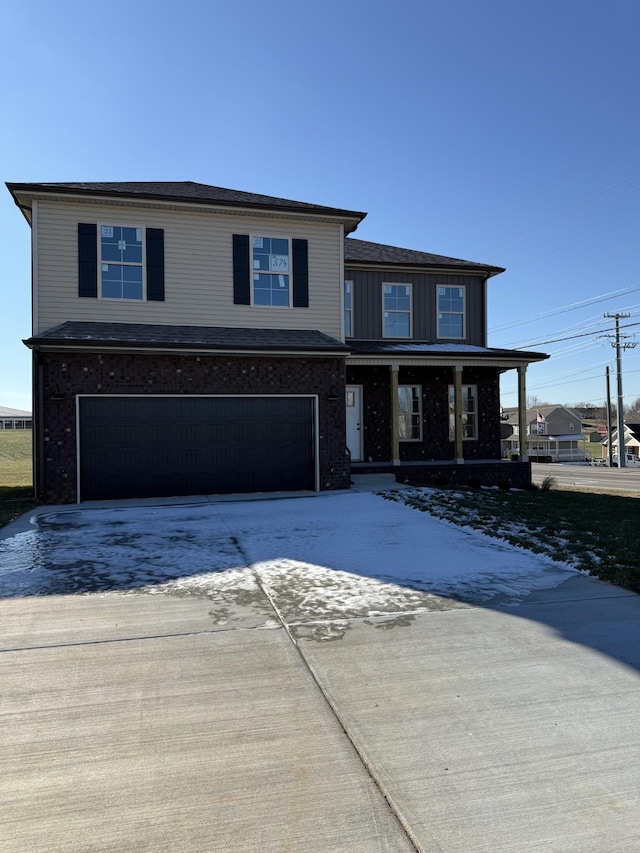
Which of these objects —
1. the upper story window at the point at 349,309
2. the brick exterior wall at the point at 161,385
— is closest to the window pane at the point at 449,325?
the upper story window at the point at 349,309

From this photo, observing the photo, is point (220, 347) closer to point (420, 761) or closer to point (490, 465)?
point (490, 465)

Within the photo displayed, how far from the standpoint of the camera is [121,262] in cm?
1223

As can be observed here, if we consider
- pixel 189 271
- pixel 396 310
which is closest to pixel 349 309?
pixel 396 310

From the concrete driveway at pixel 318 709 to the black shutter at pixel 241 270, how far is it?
7938mm

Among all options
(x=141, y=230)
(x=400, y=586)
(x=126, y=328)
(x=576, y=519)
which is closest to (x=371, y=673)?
(x=400, y=586)

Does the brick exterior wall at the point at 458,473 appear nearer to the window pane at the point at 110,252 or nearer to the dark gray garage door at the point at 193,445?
the dark gray garage door at the point at 193,445

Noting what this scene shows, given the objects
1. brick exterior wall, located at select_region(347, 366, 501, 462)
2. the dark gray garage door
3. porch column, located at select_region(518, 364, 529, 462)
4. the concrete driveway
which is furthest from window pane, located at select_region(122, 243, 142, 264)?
porch column, located at select_region(518, 364, 529, 462)

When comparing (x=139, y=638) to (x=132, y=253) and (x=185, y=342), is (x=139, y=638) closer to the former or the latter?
(x=185, y=342)

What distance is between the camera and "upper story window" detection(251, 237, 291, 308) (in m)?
13.0

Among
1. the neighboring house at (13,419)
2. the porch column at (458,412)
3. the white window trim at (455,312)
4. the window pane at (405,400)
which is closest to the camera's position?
the porch column at (458,412)

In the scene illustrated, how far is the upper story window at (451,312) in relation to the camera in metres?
17.4

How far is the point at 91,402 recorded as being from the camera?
11594 millimetres

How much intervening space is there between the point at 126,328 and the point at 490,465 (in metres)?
10.1

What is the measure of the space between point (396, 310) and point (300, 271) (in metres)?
4.65
